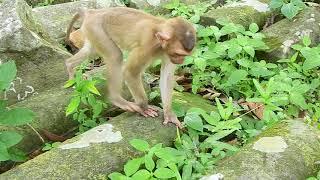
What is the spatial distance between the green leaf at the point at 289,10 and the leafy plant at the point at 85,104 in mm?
2567

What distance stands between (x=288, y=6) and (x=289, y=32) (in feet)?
1.41

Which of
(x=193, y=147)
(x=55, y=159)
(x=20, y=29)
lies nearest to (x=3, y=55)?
(x=20, y=29)

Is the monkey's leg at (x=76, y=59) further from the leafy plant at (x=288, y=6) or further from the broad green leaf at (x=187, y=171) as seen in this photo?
the leafy plant at (x=288, y=6)

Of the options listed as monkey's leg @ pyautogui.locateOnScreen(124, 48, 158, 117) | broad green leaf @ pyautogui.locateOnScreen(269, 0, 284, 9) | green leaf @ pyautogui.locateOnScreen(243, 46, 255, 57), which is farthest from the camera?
broad green leaf @ pyautogui.locateOnScreen(269, 0, 284, 9)

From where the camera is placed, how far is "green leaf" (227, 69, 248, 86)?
564 centimetres

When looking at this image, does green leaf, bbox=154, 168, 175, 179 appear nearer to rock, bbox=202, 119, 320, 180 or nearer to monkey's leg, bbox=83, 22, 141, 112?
rock, bbox=202, 119, 320, 180

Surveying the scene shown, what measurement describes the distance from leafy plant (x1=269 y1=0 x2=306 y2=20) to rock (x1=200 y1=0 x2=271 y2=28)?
0.22m

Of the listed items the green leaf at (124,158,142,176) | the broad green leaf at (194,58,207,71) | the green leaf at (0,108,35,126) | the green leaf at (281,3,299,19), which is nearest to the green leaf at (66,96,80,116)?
the green leaf at (0,108,35,126)

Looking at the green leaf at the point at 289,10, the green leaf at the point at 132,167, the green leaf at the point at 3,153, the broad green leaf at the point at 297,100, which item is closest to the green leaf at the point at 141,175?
the green leaf at the point at 132,167

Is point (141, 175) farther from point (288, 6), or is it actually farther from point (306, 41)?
point (288, 6)

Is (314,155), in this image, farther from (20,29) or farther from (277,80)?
(20,29)

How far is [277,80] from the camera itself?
557cm

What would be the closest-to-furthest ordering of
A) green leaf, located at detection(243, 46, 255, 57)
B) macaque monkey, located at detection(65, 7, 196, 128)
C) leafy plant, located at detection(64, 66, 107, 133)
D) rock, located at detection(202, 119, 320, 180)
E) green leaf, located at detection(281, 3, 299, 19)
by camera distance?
1. rock, located at detection(202, 119, 320, 180)
2. macaque monkey, located at detection(65, 7, 196, 128)
3. leafy plant, located at detection(64, 66, 107, 133)
4. green leaf, located at detection(243, 46, 255, 57)
5. green leaf, located at detection(281, 3, 299, 19)

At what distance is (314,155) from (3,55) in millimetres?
3060
